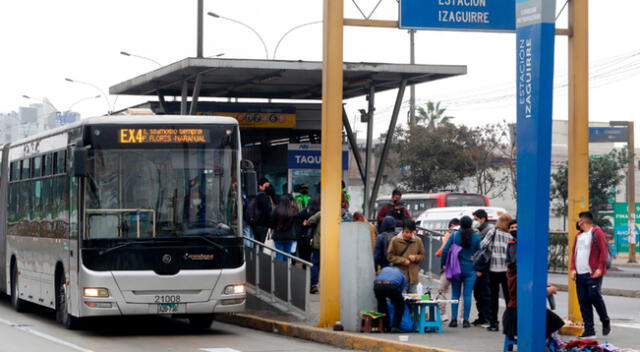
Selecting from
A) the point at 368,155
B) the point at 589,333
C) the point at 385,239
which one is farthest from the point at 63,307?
the point at 368,155

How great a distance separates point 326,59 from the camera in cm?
1563

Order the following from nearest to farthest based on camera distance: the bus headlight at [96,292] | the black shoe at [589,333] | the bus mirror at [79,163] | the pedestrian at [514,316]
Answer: the pedestrian at [514,316] → the black shoe at [589,333] → the bus mirror at [79,163] → the bus headlight at [96,292]

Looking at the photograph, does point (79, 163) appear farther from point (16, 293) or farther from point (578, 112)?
point (578, 112)

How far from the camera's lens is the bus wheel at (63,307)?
1683 cm

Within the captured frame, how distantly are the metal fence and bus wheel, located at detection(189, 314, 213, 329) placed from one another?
4.47ft

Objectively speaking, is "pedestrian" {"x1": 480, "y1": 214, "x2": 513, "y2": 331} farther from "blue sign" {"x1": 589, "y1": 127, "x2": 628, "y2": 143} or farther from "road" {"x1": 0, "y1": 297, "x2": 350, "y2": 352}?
"blue sign" {"x1": 589, "y1": 127, "x2": 628, "y2": 143}

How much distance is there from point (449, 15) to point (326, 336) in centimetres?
490

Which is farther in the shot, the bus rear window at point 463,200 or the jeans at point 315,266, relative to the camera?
the bus rear window at point 463,200

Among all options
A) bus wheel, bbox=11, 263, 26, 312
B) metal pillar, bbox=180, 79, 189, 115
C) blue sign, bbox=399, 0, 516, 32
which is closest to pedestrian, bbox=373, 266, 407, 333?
blue sign, bbox=399, 0, 516, 32

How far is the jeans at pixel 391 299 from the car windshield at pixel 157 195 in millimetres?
2381

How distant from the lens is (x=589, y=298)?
48.1ft

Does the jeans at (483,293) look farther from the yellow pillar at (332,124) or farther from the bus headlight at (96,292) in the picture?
the bus headlight at (96,292)

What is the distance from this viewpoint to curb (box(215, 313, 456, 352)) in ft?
44.9

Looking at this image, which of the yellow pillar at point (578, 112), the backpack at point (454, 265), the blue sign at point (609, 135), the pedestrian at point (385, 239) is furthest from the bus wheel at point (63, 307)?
the blue sign at point (609, 135)
